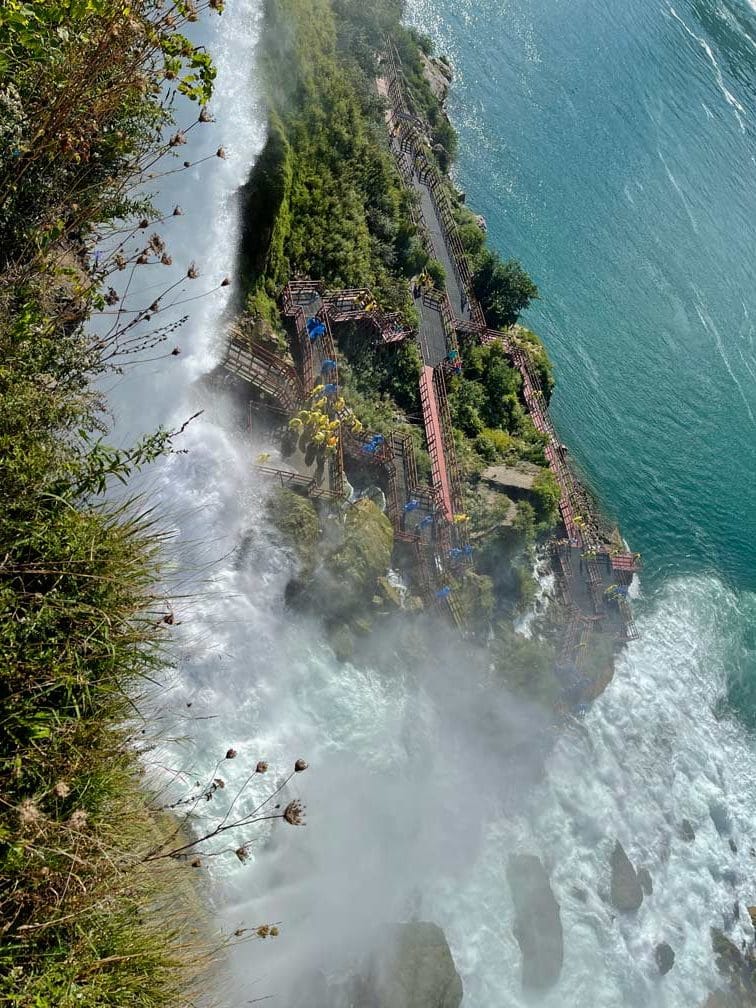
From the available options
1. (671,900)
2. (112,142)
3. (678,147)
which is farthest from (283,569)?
(678,147)

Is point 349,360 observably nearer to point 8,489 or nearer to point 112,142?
point 112,142

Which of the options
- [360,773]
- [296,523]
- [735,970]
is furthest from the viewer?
[735,970]

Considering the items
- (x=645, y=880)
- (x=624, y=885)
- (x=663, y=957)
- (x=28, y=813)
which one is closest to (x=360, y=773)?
(x=624, y=885)

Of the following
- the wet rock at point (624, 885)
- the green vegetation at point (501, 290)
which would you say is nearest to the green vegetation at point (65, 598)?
the wet rock at point (624, 885)

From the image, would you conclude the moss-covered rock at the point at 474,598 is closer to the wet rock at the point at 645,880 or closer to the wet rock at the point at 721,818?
the wet rock at the point at 645,880

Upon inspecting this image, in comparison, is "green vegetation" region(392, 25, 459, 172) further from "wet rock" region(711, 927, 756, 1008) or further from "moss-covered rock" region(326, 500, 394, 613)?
"wet rock" region(711, 927, 756, 1008)

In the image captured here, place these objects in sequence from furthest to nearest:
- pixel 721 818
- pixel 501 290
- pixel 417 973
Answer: pixel 501 290
pixel 721 818
pixel 417 973

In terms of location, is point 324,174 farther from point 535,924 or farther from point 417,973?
point 535,924
